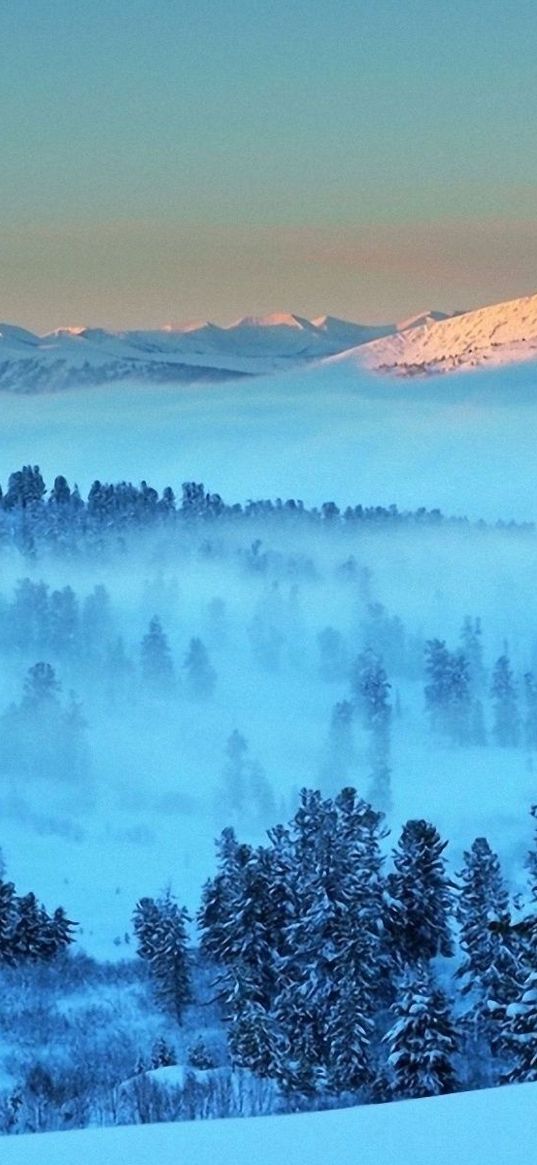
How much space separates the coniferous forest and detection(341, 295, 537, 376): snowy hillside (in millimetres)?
1018

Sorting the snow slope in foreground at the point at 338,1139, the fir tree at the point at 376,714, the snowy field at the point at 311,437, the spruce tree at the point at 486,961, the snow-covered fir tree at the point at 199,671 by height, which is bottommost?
the snow slope in foreground at the point at 338,1139

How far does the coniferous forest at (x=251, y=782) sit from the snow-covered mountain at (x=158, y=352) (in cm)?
66

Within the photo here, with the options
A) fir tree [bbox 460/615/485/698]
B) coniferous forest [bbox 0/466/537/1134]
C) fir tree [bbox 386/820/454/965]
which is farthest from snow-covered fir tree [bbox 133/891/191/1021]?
fir tree [bbox 460/615/485/698]

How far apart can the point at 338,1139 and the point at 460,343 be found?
6119 mm

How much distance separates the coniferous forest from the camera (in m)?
7.88

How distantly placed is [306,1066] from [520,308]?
16.4 feet

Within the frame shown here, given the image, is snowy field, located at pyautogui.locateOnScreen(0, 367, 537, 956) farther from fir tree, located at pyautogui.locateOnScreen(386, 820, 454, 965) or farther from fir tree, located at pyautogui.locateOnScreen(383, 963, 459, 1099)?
fir tree, located at pyautogui.locateOnScreen(383, 963, 459, 1099)

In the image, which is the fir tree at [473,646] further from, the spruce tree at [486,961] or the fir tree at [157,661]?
the fir tree at [157,661]

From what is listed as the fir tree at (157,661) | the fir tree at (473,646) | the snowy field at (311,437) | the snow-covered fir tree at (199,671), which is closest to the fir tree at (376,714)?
the fir tree at (473,646)

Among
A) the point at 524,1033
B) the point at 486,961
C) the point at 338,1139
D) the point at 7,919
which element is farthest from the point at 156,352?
the point at 338,1139

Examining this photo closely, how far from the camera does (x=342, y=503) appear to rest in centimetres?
945

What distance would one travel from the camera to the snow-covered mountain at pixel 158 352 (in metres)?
9.14

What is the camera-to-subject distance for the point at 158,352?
30.2 feet

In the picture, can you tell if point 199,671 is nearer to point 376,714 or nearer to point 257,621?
point 257,621
